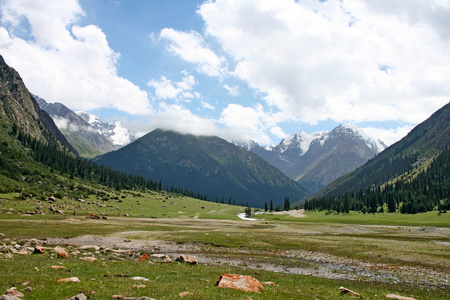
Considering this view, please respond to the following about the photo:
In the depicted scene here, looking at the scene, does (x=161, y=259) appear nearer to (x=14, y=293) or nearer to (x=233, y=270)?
(x=233, y=270)

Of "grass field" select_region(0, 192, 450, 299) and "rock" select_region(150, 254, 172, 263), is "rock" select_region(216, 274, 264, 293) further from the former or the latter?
"rock" select_region(150, 254, 172, 263)

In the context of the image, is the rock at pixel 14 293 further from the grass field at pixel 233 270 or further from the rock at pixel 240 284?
the rock at pixel 240 284

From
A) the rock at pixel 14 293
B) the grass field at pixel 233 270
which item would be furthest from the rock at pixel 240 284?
the rock at pixel 14 293

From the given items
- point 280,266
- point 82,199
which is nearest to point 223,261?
point 280,266

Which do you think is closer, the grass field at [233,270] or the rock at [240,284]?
the grass field at [233,270]

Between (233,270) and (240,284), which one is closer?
(240,284)

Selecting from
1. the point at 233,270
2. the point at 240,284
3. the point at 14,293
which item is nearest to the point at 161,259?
the point at 233,270

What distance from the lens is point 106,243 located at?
52594mm

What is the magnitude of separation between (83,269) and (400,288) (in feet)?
98.3

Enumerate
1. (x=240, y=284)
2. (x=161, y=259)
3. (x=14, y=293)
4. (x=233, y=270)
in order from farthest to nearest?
(x=161, y=259) → (x=233, y=270) → (x=240, y=284) → (x=14, y=293)

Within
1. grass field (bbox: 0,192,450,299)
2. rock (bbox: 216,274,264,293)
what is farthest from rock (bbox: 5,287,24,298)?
rock (bbox: 216,274,264,293)

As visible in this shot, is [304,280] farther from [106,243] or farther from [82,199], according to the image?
[82,199]

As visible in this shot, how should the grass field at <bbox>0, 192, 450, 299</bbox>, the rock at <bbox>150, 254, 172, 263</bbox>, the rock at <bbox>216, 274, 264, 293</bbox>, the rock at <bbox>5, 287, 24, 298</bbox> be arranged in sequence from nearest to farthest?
the rock at <bbox>5, 287, 24, 298</bbox>
the grass field at <bbox>0, 192, 450, 299</bbox>
the rock at <bbox>216, 274, 264, 293</bbox>
the rock at <bbox>150, 254, 172, 263</bbox>

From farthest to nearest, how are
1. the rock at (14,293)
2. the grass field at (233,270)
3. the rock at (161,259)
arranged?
the rock at (161,259) → the grass field at (233,270) → the rock at (14,293)
